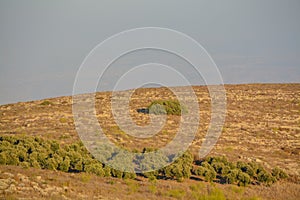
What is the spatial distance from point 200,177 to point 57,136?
1674 centimetres

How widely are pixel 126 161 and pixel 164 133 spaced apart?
543 inches

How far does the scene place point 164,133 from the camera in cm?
4422

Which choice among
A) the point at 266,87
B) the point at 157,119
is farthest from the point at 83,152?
the point at 266,87

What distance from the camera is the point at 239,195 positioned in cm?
2725

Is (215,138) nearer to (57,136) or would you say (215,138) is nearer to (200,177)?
(200,177)

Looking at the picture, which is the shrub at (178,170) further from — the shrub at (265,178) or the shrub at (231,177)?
the shrub at (265,178)

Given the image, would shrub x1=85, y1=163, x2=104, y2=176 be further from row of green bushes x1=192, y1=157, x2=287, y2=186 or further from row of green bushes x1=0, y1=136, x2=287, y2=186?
row of green bushes x1=192, y1=157, x2=287, y2=186

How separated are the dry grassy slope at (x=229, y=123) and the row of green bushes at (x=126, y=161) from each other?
3.73m

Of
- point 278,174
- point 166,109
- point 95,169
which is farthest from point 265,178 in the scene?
point 166,109

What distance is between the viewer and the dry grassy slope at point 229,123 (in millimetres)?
39188

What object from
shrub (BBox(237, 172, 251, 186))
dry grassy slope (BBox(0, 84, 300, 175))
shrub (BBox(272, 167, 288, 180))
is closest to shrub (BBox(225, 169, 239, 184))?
shrub (BBox(237, 172, 251, 186))

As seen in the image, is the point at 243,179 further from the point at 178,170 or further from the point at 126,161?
the point at 126,161

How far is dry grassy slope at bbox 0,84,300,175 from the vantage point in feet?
129

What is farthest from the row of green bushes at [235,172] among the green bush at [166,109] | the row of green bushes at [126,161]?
the green bush at [166,109]
